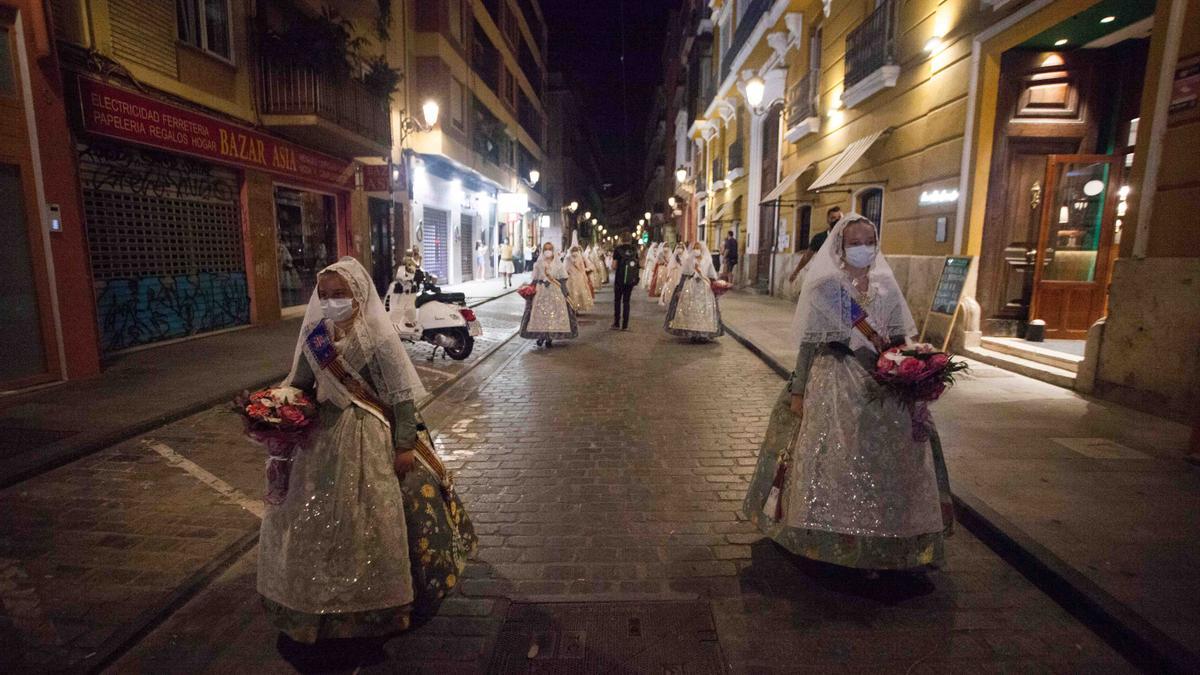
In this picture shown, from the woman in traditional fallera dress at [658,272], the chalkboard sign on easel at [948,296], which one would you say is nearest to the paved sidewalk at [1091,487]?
the chalkboard sign on easel at [948,296]

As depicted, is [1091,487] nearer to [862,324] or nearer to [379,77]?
[862,324]

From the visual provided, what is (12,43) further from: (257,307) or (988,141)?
(988,141)

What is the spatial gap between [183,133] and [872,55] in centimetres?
1195

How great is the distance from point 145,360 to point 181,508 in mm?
5697

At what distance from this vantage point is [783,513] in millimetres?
3229

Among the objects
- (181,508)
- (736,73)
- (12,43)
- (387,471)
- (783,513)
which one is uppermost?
(736,73)

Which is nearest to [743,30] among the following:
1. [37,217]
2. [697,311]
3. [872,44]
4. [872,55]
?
[872,44]

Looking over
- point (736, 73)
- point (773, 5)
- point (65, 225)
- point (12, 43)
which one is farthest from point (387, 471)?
point (736, 73)

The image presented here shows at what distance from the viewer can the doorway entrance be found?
798 cm

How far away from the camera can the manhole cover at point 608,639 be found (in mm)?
2572

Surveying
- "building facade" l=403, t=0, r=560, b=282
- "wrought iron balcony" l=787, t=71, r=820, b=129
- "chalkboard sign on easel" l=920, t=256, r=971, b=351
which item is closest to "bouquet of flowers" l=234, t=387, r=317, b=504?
"chalkboard sign on easel" l=920, t=256, r=971, b=351

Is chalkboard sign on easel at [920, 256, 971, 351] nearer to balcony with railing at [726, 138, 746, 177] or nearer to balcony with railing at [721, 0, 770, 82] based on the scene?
balcony with railing at [721, 0, 770, 82]

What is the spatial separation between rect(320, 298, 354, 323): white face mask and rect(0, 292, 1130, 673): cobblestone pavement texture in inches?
57.9

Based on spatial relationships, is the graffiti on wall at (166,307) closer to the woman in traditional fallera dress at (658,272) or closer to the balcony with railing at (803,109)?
the woman in traditional fallera dress at (658,272)
